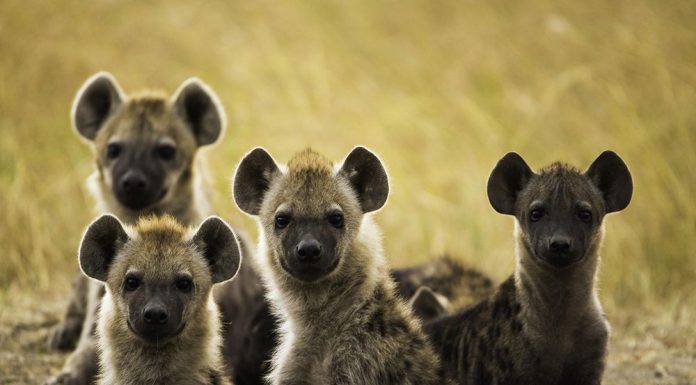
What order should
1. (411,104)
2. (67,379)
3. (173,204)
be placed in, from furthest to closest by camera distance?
(411,104) < (173,204) < (67,379)

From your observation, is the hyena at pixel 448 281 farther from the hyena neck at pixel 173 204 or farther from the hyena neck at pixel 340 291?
the hyena neck at pixel 340 291

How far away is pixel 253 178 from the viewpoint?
5484mm

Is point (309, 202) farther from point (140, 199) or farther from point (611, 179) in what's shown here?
point (140, 199)

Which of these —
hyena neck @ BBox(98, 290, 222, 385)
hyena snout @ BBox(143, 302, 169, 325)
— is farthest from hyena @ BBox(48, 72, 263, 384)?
hyena snout @ BBox(143, 302, 169, 325)

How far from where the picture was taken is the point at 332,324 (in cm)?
505

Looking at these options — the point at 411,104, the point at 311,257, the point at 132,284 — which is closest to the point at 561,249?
the point at 311,257

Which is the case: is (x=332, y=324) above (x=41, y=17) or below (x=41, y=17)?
below

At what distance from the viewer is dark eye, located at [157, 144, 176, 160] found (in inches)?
273

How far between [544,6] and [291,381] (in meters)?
8.39

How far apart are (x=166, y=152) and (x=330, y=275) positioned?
2197mm

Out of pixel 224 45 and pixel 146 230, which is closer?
pixel 146 230

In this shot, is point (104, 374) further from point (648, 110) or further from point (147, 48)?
point (147, 48)

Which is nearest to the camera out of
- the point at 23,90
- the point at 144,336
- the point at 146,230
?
the point at 144,336

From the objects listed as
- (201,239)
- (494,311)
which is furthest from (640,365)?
(201,239)
